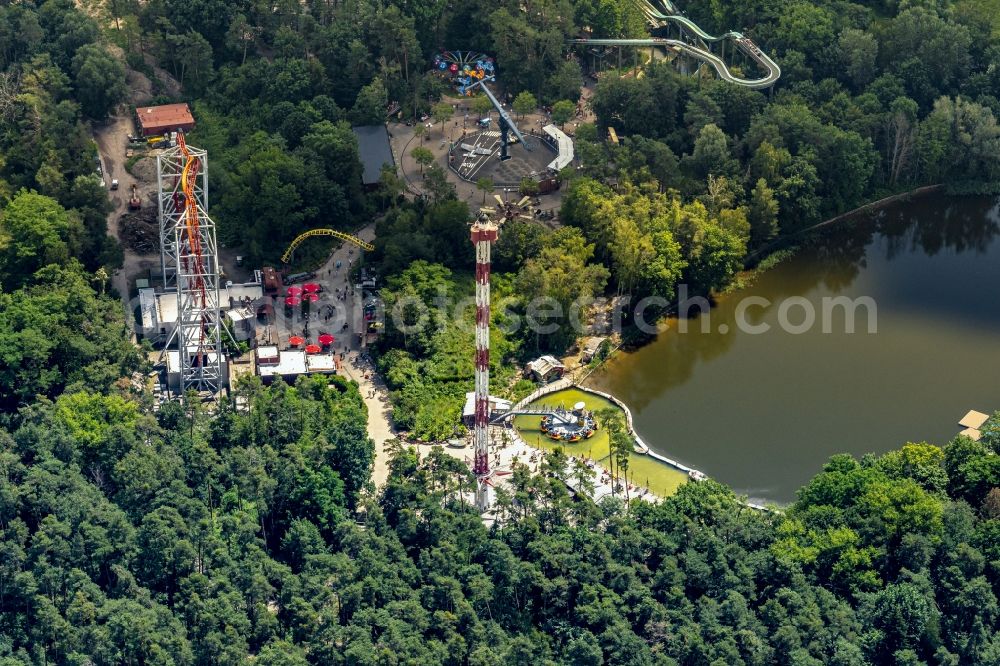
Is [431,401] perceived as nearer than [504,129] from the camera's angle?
Yes

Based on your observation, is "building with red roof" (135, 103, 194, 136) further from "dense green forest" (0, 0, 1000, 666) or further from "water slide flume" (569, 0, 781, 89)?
"water slide flume" (569, 0, 781, 89)

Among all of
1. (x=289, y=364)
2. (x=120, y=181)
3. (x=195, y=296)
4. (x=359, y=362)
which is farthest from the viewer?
(x=120, y=181)

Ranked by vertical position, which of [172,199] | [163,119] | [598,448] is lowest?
[598,448]

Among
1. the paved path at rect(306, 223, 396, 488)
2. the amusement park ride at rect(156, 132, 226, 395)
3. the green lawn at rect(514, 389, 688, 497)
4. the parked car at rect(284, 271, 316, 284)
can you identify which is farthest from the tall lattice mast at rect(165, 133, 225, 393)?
the green lawn at rect(514, 389, 688, 497)

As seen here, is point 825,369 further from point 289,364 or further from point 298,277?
point 298,277

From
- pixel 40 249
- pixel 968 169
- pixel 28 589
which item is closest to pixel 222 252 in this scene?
pixel 40 249

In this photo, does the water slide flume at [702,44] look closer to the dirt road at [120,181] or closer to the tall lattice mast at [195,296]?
the dirt road at [120,181]

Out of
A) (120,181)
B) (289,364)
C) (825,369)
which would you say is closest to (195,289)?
(289,364)

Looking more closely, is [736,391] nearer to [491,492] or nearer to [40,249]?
[491,492]
